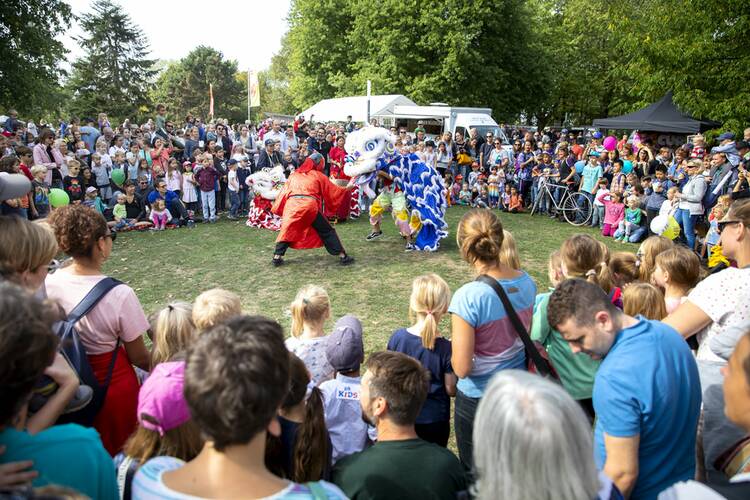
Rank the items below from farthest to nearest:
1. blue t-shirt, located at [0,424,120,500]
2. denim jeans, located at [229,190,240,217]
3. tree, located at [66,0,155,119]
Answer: tree, located at [66,0,155,119], denim jeans, located at [229,190,240,217], blue t-shirt, located at [0,424,120,500]

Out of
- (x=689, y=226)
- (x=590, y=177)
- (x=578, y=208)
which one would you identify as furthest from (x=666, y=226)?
(x=590, y=177)

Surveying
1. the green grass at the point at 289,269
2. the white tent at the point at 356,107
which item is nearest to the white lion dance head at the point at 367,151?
the green grass at the point at 289,269

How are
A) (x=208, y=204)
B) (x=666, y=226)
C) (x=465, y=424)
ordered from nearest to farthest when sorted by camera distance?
(x=465, y=424), (x=666, y=226), (x=208, y=204)

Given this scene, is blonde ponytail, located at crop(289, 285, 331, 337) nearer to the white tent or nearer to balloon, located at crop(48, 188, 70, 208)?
balloon, located at crop(48, 188, 70, 208)

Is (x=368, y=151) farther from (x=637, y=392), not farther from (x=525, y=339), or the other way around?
(x=637, y=392)

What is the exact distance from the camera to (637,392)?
1.87 metres

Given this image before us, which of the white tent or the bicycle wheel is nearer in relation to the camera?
the bicycle wheel

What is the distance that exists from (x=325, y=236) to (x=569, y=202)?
6.94 m

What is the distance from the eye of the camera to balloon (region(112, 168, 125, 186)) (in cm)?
1207

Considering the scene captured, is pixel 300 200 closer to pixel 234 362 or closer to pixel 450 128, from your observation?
pixel 234 362

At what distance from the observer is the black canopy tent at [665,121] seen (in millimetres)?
15281

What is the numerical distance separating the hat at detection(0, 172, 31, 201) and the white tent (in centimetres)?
2063

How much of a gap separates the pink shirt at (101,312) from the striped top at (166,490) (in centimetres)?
127

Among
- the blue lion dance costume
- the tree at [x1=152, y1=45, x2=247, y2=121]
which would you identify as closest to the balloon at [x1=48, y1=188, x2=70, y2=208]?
the blue lion dance costume
